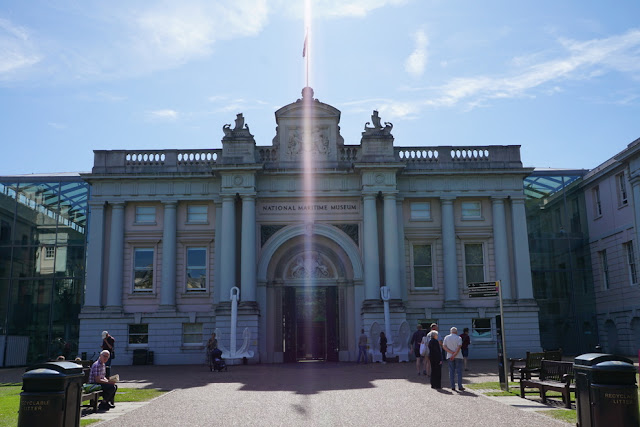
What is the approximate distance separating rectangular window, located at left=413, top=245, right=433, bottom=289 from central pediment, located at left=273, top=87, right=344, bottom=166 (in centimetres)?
667

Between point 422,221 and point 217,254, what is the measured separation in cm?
1093

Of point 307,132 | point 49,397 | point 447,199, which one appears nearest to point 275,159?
point 307,132

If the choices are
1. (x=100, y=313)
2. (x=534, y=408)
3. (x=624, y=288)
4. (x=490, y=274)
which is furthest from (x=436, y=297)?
(x=534, y=408)

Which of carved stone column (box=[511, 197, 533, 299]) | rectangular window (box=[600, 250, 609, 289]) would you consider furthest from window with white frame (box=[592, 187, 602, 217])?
carved stone column (box=[511, 197, 533, 299])

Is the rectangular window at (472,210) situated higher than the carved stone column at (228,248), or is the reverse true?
the rectangular window at (472,210)

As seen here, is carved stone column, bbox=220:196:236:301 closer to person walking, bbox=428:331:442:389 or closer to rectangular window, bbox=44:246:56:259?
rectangular window, bbox=44:246:56:259

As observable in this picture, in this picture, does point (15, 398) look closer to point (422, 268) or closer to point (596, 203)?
point (422, 268)

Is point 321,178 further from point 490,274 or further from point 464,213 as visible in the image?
point 490,274

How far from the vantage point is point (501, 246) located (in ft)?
106

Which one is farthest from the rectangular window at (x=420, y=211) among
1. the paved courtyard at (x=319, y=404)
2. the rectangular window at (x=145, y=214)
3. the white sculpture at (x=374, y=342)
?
the rectangular window at (x=145, y=214)

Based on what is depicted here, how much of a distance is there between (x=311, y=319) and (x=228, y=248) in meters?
5.86

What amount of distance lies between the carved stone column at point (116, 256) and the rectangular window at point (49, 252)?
198 inches

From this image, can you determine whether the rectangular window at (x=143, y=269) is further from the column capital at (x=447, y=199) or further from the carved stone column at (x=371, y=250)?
the column capital at (x=447, y=199)

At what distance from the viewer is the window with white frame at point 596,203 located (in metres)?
35.7
